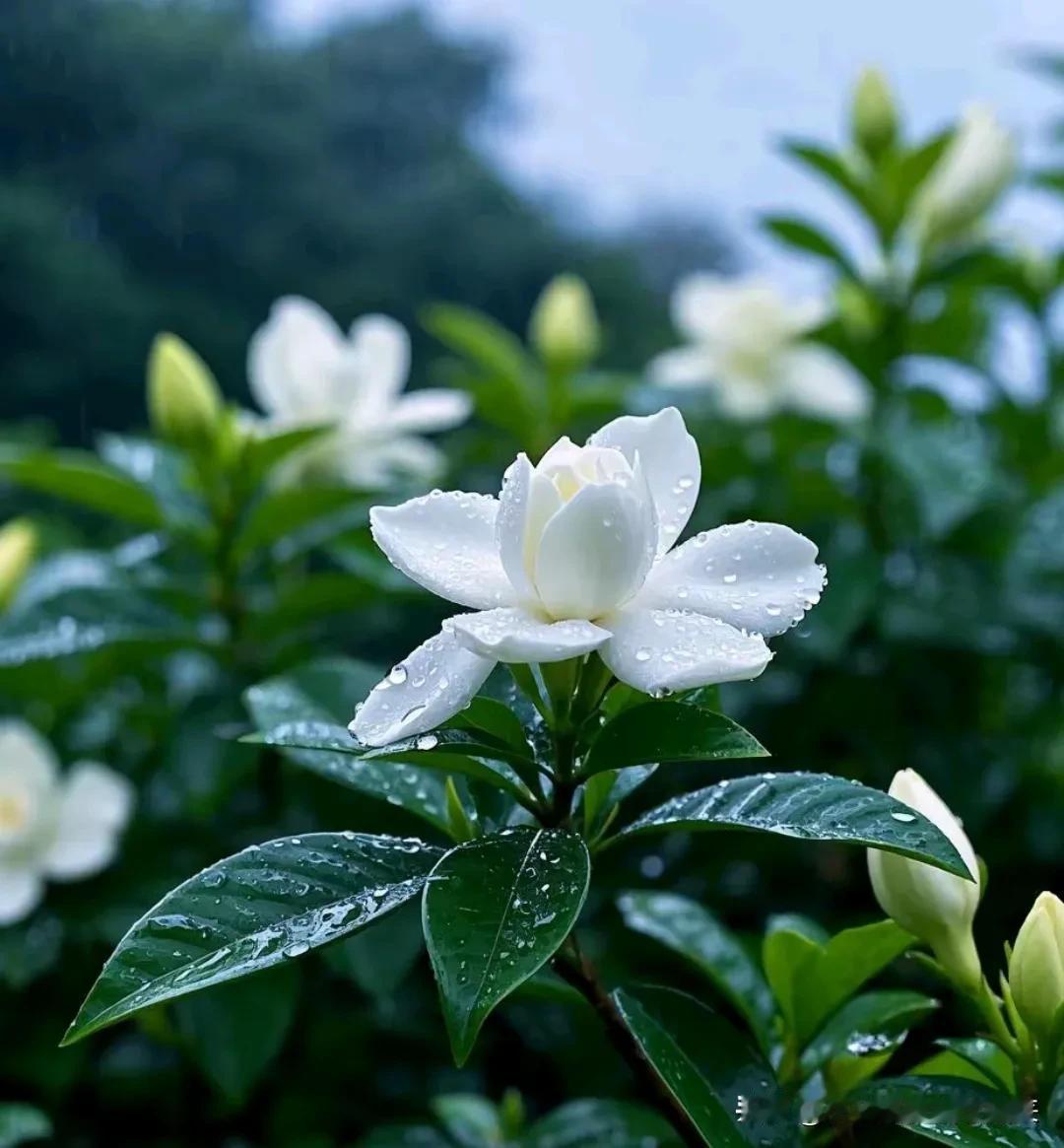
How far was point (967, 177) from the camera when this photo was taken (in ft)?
4.41

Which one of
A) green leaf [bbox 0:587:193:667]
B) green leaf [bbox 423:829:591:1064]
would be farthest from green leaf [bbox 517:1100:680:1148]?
green leaf [bbox 0:587:193:667]

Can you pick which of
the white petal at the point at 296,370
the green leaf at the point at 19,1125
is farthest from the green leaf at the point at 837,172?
the green leaf at the point at 19,1125

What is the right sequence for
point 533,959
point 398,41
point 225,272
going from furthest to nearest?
1. point 398,41
2. point 225,272
3. point 533,959

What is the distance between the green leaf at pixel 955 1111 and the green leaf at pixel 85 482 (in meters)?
0.80

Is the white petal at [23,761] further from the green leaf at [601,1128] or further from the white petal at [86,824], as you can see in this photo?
the green leaf at [601,1128]

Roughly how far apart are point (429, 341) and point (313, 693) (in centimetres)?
398

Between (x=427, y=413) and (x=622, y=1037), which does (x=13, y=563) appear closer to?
(x=427, y=413)

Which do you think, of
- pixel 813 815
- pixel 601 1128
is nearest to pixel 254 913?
pixel 813 815

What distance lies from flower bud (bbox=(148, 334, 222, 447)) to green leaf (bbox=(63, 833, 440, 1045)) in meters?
0.67

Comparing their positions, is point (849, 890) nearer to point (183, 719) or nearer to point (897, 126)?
point (183, 719)

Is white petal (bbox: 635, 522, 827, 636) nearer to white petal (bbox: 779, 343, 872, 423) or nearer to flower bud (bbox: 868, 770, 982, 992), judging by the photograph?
flower bud (bbox: 868, 770, 982, 992)

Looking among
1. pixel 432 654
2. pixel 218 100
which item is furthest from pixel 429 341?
pixel 432 654

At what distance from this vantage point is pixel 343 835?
0.54 meters

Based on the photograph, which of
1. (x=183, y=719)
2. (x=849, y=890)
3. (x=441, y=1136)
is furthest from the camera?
(x=849, y=890)
